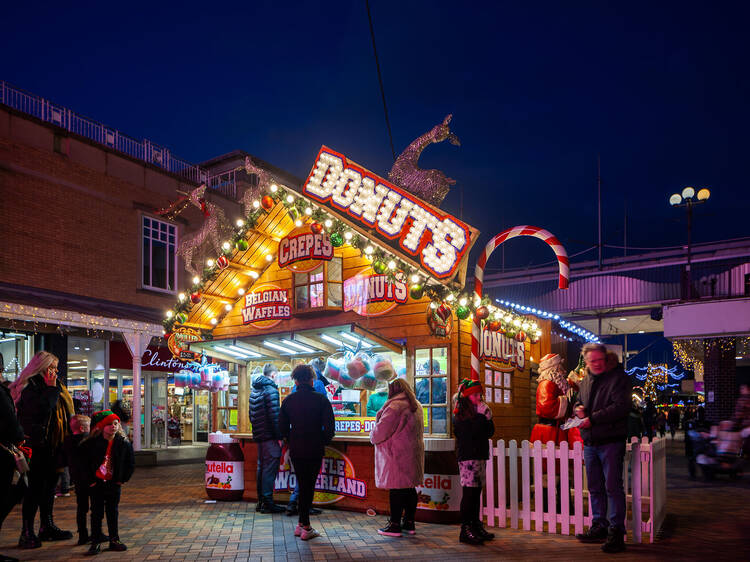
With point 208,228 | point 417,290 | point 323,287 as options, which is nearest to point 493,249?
point 417,290

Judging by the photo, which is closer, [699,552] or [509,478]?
[699,552]

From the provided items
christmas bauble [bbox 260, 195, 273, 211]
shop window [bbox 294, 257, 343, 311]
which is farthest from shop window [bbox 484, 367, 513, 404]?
christmas bauble [bbox 260, 195, 273, 211]

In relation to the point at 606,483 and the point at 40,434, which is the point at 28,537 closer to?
the point at 40,434

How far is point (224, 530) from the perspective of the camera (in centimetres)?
707

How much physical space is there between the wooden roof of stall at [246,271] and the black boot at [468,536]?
4.26 metres

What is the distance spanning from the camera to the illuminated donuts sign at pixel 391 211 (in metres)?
7.50

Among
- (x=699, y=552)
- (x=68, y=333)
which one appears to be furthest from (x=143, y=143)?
(x=699, y=552)

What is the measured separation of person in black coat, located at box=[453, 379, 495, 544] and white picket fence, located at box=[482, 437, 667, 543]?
60 cm

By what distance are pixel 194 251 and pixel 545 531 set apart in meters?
6.60

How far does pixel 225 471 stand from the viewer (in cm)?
921

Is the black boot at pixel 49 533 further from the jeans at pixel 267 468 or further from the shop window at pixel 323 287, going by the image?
the shop window at pixel 323 287

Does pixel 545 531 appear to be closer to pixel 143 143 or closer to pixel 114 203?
pixel 114 203

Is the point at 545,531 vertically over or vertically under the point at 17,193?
under

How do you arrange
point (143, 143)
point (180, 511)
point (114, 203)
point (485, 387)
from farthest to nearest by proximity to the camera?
point (143, 143), point (114, 203), point (485, 387), point (180, 511)
